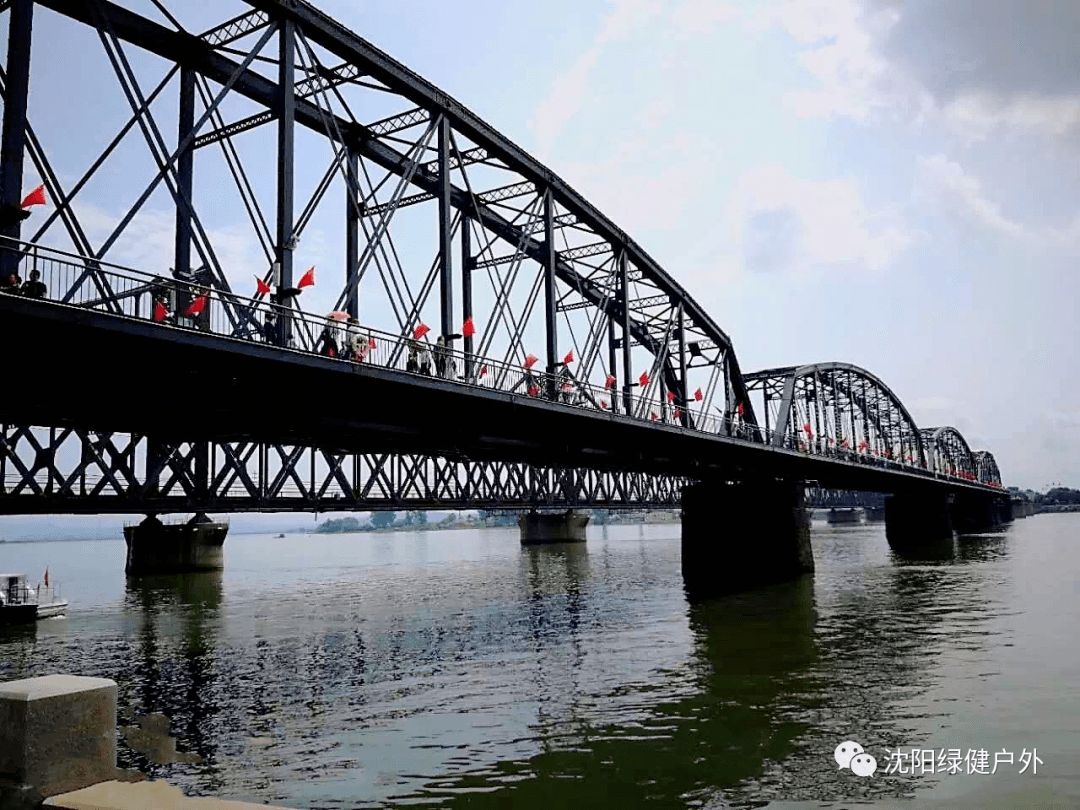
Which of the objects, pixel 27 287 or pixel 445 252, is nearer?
pixel 27 287

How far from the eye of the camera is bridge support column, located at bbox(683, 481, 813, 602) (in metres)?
55.0

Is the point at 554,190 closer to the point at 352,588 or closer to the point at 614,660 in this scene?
the point at 614,660

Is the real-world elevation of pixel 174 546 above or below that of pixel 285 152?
below

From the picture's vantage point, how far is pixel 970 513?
139 m

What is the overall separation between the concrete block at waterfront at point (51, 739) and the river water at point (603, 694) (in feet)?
22.0

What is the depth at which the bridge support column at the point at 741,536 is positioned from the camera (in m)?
55.0

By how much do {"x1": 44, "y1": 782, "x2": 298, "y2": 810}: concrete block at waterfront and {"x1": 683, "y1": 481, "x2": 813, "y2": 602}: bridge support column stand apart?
48.5 metres

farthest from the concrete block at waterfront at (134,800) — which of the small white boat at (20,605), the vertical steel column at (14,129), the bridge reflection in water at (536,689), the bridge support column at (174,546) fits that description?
the bridge support column at (174,546)

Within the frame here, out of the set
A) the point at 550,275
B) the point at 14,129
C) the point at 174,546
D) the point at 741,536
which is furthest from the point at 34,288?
the point at 174,546

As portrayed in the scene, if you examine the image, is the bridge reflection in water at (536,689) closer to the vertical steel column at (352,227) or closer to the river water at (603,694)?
the river water at (603,694)

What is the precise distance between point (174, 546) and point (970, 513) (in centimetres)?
11986

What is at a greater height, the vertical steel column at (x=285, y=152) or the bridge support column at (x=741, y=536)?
the vertical steel column at (x=285, y=152)

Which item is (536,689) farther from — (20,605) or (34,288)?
(20,605)

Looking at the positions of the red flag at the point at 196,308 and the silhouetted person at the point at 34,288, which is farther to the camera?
the red flag at the point at 196,308
